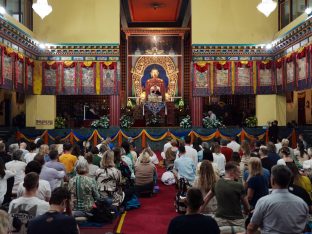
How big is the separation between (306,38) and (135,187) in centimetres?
1064

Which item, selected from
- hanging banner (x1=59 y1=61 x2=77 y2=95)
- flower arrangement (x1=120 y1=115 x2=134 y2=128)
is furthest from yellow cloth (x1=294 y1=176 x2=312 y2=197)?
hanging banner (x1=59 y1=61 x2=77 y2=95)

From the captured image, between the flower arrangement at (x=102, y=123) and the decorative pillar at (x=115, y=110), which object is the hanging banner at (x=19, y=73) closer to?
the flower arrangement at (x=102, y=123)

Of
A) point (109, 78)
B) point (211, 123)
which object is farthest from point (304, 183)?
point (109, 78)

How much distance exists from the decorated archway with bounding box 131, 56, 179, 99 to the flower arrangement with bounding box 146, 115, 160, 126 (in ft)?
16.2

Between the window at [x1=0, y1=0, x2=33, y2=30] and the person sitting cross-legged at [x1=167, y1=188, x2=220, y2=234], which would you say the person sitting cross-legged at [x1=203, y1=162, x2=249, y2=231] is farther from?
the window at [x1=0, y1=0, x2=33, y2=30]

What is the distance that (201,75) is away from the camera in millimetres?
21438

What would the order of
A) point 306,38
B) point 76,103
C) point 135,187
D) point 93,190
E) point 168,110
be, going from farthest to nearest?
point 76,103 < point 168,110 < point 306,38 < point 135,187 < point 93,190

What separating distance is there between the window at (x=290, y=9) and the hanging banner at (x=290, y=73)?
1909mm

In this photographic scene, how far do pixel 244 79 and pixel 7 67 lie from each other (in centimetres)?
1150

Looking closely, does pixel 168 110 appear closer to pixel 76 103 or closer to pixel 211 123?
pixel 211 123

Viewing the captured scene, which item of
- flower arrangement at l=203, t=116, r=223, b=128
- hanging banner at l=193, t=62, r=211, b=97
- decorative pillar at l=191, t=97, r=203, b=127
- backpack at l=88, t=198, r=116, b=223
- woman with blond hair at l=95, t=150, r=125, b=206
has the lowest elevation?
backpack at l=88, t=198, r=116, b=223

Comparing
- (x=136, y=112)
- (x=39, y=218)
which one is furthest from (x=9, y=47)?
(x=39, y=218)

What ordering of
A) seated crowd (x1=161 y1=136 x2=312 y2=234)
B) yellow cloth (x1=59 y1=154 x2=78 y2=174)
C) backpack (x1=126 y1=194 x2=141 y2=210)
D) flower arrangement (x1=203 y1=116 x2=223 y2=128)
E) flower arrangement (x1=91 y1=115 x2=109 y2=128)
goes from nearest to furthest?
seated crowd (x1=161 y1=136 x2=312 y2=234) < yellow cloth (x1=59 y1=154 x2=78 y2=174) < backpack (x1=126 y1=194 x2=141 y2=210) < flower arrangement (x1=91 y1=115 x2=109 y2=128) < flower arrangement (x1=203 y1=116 x2=223 y2=128)

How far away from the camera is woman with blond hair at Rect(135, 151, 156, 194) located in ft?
33.2
